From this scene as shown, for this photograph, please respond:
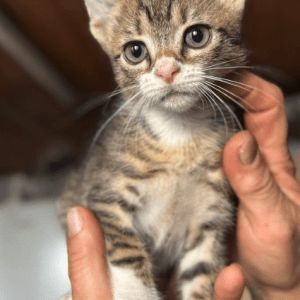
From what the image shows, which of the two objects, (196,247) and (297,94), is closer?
(196,247)

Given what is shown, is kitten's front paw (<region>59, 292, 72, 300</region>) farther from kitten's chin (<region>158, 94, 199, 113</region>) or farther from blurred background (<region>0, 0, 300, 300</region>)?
kitten's chin (<region>158, 94, 199, 113</region>)

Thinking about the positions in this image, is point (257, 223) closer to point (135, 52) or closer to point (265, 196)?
point (265, 196)

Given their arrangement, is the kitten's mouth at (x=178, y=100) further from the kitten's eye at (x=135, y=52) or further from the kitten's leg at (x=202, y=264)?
the kitten's leg at (x=202, y=264)

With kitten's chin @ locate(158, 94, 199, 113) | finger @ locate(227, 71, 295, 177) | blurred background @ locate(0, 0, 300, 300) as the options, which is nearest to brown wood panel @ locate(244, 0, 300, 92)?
blurred background @ locate(0, 0, 300, 300)

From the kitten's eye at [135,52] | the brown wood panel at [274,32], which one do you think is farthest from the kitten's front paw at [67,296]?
the brown wood panel at [274,32]

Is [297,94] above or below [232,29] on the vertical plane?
below

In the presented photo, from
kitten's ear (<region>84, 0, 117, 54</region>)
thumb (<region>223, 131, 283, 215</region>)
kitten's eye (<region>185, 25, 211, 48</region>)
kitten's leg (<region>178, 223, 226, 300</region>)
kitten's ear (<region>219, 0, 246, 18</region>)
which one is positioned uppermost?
kitten's ear (<region>84, 0, 117, 54</region>)

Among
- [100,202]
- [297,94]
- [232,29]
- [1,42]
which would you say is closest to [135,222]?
[100,202]

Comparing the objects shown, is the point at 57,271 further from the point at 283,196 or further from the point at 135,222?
the point at 283,196
